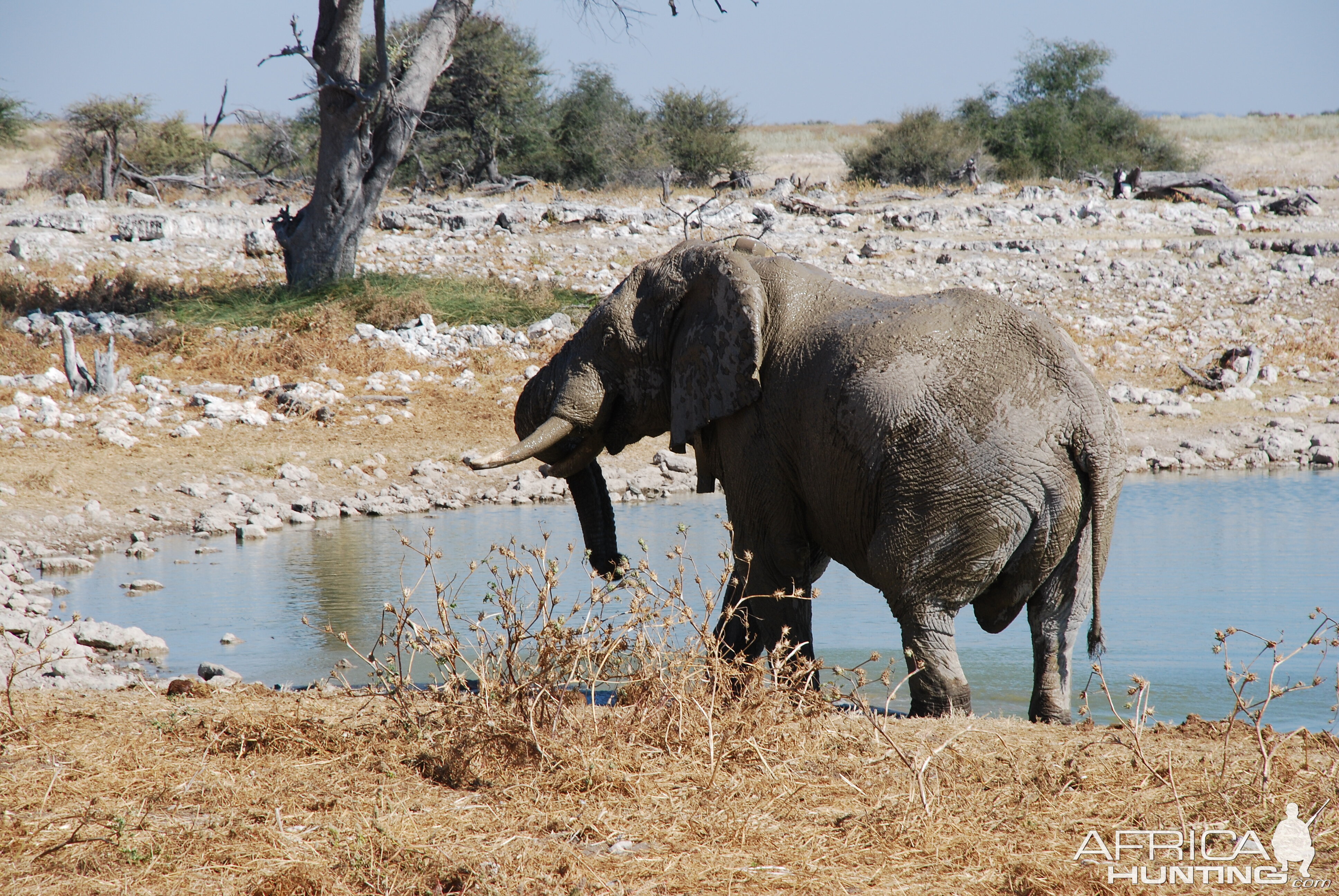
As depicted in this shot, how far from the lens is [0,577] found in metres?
8.05

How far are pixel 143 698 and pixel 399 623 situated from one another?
6.16ft

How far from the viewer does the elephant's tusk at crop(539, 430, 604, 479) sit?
5.82m

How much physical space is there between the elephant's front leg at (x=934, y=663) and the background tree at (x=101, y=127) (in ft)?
95.6

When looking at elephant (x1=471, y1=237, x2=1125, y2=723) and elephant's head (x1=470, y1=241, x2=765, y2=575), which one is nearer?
elephant (x1=471, y1=237, x2=1125, y2=723)

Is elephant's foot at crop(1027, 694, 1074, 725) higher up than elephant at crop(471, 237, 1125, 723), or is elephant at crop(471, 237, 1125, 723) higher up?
elephant at crop(471, 237, 1125, 723)

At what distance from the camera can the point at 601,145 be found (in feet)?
108

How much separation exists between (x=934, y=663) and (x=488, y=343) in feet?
37.6

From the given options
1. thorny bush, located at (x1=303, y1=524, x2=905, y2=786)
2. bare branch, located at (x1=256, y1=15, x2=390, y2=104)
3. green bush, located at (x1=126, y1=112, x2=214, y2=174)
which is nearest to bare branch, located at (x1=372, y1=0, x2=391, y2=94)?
bare branch, located at (x1=256, y1=15, x2=390, y2=104)

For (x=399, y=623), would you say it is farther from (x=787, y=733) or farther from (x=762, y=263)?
(x=762, y=263)

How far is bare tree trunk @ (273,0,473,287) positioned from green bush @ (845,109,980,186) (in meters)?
16.8

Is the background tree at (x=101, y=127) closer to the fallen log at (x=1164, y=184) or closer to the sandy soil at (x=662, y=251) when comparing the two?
the sandy soil at (x=662, y=251)

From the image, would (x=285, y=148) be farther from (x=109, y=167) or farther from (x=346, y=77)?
(x=346, y=77)

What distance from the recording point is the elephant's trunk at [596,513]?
5.97 m

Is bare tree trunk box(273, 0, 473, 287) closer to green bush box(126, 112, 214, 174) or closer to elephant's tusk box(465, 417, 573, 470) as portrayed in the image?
elephant's tusk box(465, 417, 573, 470)
